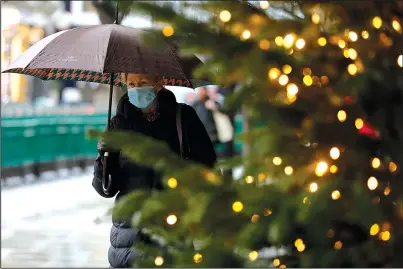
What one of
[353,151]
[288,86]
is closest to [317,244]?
[353,151]

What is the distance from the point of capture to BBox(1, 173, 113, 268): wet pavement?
9961 mm

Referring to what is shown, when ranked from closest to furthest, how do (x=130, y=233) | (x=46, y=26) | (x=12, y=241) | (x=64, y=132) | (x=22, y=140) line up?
(x=130, y=233) → (x=12, y=241) → (x=22, y=140) → (x=64, y=132) → (x=46, y=26)

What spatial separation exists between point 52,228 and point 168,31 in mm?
10400

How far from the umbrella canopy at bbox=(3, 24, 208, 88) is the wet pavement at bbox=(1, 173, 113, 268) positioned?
190 centimetres

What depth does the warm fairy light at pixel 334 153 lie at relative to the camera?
7.73 ft

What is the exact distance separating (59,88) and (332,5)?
152ft

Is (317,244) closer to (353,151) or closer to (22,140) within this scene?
(353,151)

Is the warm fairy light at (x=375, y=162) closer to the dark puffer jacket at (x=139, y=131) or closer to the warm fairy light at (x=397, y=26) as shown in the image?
the warm fairy light at (x=397, y=26)

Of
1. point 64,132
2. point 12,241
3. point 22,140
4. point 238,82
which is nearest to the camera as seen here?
point 238,82

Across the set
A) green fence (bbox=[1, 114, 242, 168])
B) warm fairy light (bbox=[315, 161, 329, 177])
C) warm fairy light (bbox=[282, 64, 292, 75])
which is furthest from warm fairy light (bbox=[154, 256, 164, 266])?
green fence (bbox=[1, 114, 242, 168])

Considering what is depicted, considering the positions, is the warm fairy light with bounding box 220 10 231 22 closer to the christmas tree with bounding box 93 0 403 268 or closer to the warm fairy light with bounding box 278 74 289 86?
the christmas tree with bounding box 93 0 403 268

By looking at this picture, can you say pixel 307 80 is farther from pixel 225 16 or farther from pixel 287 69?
pixel 225 16

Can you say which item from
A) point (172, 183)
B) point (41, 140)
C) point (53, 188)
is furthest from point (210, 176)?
point (41, 140)

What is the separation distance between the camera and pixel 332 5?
2434 mm
